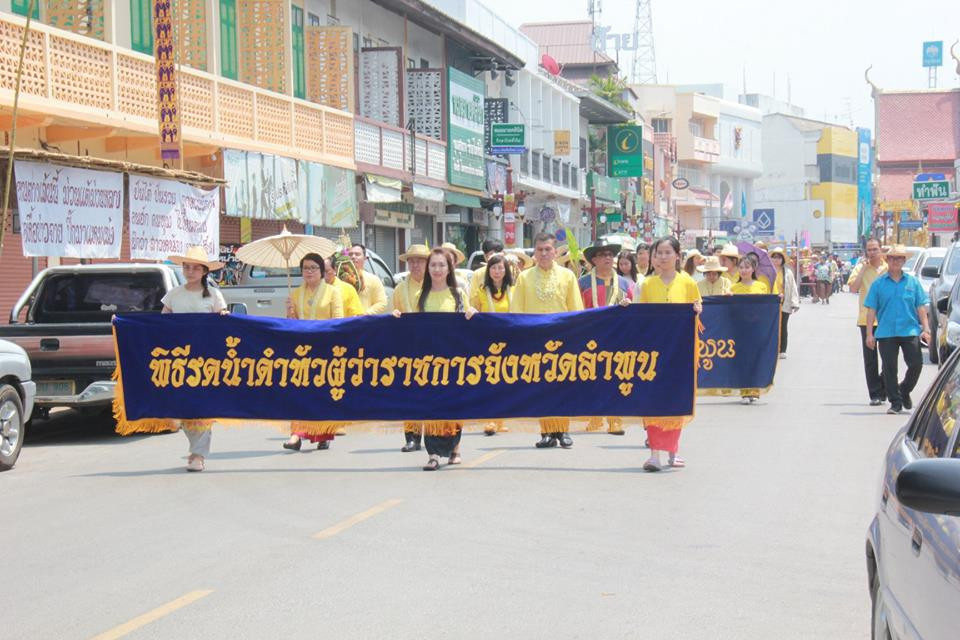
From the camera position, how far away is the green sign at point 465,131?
38688mm

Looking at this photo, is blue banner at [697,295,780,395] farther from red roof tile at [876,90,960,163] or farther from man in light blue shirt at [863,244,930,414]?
red roof tile at [876,90,960,163]

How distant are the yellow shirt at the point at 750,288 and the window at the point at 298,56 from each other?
46.6 feet

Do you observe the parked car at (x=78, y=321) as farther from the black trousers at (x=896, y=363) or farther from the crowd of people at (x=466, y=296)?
the black trousers at (x=896, y=363)

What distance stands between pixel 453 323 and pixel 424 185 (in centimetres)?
2555

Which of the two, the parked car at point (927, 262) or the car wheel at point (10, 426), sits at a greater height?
the parked car at point (927, 262)

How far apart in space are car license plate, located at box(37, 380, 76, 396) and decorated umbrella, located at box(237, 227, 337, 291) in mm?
2876

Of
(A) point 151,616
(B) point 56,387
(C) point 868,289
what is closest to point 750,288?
(C) point 868,289

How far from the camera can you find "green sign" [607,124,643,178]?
68.2 m

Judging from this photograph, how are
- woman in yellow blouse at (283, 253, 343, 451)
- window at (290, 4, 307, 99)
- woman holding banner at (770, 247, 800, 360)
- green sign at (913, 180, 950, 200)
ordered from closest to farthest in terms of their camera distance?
woman in yellow blouse at (283, 253, 343, 451)
woman holding banner at (770, 247, 800, 360)
window at (290, 4, 307, 99)
green sign at (913, 180, 950, 200)

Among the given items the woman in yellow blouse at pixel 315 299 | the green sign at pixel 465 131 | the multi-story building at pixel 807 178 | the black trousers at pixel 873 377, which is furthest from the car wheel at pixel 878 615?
the multi-story building at pixel 807 178

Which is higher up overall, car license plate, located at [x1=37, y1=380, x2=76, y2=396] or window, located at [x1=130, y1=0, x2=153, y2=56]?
window, located at [x1=130, y1=0, x2=153, y2=56]

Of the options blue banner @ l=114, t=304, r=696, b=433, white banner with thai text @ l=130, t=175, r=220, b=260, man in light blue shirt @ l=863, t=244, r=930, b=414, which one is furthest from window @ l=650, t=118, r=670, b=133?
blue banner @ l=114, t=304, r=696, b=433

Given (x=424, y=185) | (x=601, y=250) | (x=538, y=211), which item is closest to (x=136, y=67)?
(x=601, y=250)

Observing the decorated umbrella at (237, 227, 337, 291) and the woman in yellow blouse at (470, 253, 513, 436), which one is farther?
the decorated umbrella at (237, 227, 337, 291)
